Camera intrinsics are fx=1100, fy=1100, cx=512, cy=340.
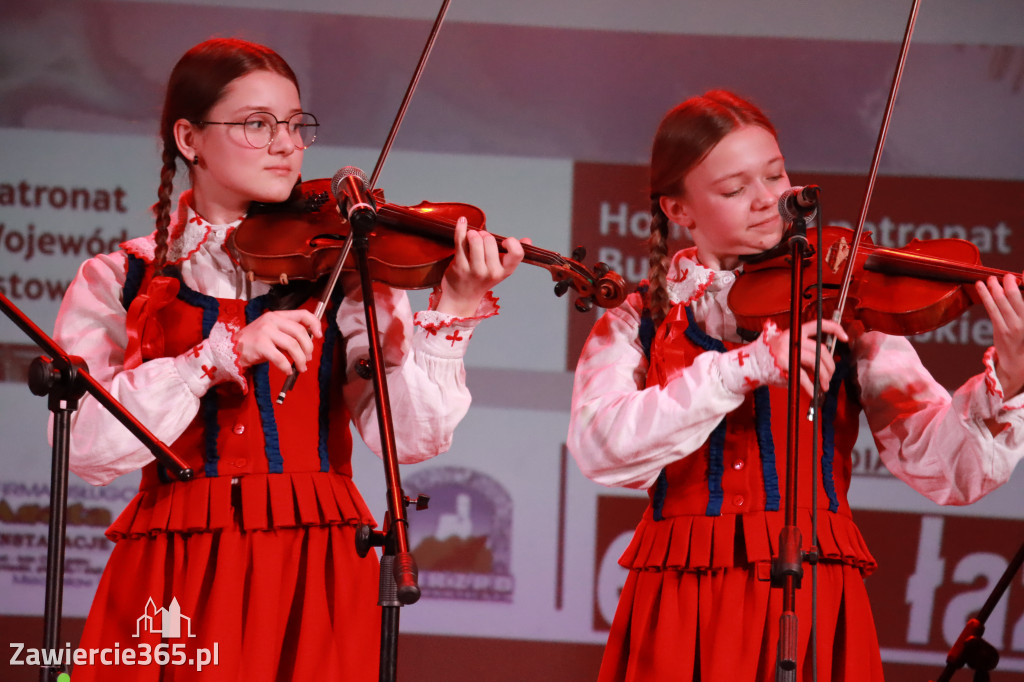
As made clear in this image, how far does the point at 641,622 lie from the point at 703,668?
0.12 meters

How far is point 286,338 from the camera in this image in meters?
1.65

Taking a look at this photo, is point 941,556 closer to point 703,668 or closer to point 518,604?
point 518,604

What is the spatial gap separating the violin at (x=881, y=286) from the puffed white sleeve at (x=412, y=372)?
0.46 metres

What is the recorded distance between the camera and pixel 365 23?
343 centimetres

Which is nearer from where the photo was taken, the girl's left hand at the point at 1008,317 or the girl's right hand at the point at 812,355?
the girl's right hand at the point at 812,355

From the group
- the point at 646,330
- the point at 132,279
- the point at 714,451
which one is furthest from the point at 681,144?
the point at 132,279

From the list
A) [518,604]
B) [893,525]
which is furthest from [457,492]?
[893,525]

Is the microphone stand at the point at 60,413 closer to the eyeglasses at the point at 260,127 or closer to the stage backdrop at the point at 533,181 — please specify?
the eyeglasses at the point at 260,127

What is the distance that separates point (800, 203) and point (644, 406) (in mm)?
438

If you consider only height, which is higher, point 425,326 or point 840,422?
point 425,326

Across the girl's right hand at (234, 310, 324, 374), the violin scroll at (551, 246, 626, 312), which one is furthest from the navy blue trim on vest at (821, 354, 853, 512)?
the girl's right hand at (234, 310, 324, 374)

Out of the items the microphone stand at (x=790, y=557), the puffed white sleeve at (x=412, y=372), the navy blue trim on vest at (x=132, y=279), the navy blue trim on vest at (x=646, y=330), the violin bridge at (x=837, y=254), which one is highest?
the violin bridge at (x=837, y=254)

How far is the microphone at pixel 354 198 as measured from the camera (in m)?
1.49

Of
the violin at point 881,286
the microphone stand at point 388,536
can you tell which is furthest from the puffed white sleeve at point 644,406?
the microphone stand at point 388,536
